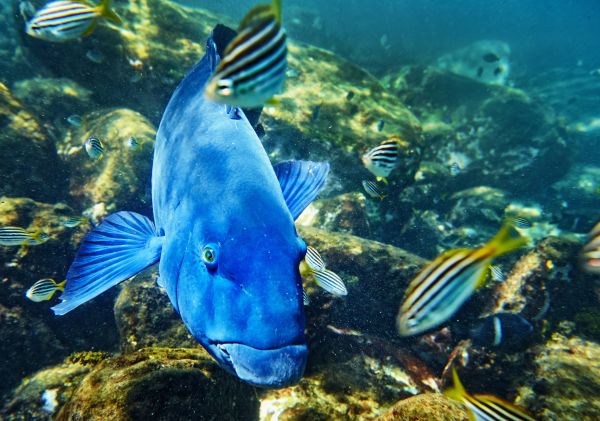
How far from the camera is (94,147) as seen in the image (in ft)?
20.4

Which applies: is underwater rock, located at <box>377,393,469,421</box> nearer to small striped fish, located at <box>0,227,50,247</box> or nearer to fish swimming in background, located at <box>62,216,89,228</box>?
small striped fish, located at <box>0,227,50,247</box>

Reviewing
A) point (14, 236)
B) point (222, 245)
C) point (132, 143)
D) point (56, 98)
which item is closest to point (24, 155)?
point (132, 143)

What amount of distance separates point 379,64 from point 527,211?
50.1 feet

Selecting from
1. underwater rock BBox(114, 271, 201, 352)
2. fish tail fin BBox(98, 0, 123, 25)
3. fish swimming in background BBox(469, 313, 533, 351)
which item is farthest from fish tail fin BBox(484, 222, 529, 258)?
fish tail fin BBox(98, 0, 123, 25)

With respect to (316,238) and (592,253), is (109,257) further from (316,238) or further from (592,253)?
(592,253)

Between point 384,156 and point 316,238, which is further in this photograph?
point 384,156

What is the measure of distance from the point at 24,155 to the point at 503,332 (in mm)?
9239

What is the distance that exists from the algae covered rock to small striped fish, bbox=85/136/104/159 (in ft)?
17.5

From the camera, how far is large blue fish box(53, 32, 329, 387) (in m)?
1.23

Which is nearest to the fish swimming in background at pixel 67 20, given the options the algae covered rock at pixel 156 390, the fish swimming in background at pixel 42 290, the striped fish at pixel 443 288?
the fish swimming in background at pixel 42 290

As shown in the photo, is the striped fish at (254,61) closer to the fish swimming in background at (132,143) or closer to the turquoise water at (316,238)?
the turquoise water at (316,238)

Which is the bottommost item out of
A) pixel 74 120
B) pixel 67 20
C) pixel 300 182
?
pixel 74 120

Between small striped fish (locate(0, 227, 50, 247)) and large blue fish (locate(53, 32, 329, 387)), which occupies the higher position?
large blue fish (locate(53, 32, 329, 387))

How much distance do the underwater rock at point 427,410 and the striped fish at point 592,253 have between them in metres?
3.57
